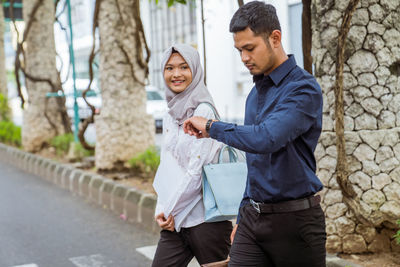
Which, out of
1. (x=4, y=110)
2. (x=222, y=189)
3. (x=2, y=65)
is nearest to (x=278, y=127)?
(x=222, y=189)

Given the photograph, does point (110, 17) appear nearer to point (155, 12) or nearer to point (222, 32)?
point (222, 32)

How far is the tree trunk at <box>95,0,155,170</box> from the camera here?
8.00 m

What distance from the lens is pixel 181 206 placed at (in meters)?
2.93

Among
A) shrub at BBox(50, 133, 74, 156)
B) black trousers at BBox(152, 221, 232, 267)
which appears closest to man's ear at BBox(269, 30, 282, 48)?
black trousers at BBox(152, 221, 232, 267)

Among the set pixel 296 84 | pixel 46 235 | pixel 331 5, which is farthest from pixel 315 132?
pixel 46 235

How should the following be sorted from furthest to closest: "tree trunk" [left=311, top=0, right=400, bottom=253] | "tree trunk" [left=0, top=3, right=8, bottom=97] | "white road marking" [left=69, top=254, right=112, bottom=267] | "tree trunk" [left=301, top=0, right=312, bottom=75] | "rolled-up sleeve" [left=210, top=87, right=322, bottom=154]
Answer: "tree trunk" [left=0, top=3, right=8, bottom=97], "white road marking" [left=69, top=254, right=112, bottom=267], "tree trunk" [left=301, top=0, right=312, bottom=75], "tree trunk" [left=311, top=0, right=400, bottom=253], "rolled-up sleeve" [left=210, top=87, right=322, bottom=154]

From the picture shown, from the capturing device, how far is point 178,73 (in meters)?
2.98

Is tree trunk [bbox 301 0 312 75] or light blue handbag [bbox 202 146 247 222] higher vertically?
tree trunk [bbox 301 0 312 75]

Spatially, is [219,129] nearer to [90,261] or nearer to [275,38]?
[275,38]

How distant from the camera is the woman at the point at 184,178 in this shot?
2918 mm

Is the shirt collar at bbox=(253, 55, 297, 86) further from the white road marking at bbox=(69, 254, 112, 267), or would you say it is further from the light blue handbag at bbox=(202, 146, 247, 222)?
the white road marking at bbox=(69, 254, 112, 267)

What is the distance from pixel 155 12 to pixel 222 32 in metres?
14.8

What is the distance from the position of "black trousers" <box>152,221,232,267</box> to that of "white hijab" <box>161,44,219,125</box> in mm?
620

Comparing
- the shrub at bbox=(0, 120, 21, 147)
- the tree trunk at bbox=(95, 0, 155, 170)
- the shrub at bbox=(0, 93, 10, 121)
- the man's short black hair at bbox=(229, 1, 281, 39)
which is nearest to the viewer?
the man's short black hair at bbox=(229, 1, 281, 39)
